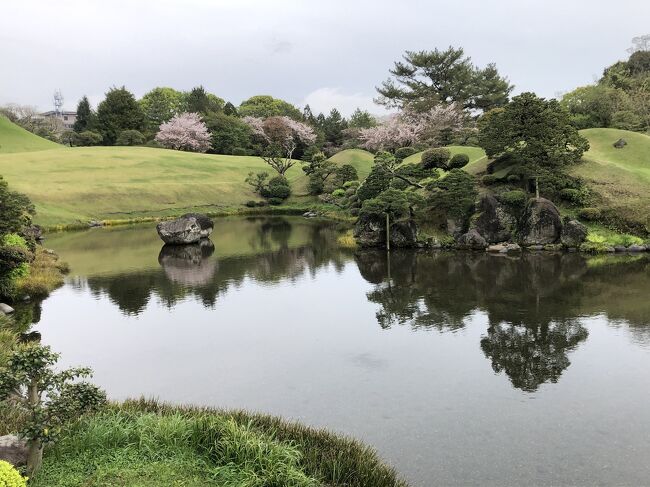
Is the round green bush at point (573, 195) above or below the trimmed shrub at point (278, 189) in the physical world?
below

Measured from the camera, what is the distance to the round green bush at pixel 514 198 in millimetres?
28625

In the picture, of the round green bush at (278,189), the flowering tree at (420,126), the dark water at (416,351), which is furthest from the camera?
the flowering tree at (420,126)

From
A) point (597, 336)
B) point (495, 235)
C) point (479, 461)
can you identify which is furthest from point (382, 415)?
point (495, 235)

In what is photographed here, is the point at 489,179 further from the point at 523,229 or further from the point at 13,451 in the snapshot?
the point at 13,451

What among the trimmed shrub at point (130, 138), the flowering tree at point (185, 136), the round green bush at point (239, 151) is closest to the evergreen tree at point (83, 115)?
the trimmed shrub at point (130, 138)

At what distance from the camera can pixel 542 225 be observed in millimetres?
27625

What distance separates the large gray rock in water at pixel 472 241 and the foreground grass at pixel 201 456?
70.9ft

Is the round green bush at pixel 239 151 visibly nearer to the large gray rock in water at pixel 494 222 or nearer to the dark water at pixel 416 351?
the dark water at pixel 416 351

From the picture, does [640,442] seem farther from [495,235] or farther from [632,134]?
[632,134]

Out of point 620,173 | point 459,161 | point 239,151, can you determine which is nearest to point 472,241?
point 459,161

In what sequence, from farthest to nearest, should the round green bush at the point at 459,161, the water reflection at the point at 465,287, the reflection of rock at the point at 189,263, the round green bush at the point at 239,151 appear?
the round green bush at the point at 239,151
the round green bush at the point at 459,161
the reflection of rock at the point at 189,263
the water reflection at the point at 465,287

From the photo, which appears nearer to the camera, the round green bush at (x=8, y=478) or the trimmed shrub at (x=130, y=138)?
the round green bush at (x=8, y=478)

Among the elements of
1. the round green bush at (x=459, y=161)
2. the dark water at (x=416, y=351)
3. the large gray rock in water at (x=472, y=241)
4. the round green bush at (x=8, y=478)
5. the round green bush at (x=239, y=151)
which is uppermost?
the round green bush at (x=239, y=151)

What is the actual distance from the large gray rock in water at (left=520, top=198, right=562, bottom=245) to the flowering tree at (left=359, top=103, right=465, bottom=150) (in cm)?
3220
